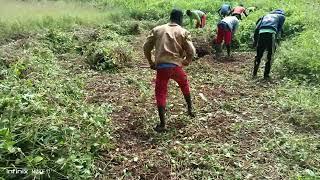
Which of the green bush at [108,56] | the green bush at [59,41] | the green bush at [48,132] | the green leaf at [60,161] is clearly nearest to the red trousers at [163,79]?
the green bush at [48,132]

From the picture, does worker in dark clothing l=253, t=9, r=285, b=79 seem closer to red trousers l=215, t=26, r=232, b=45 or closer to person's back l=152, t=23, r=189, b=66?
red trousers l=215, t=26, r=232, b=45

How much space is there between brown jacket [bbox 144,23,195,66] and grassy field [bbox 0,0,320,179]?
1.00 meters

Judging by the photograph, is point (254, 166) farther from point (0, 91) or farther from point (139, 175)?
point (0, 91)

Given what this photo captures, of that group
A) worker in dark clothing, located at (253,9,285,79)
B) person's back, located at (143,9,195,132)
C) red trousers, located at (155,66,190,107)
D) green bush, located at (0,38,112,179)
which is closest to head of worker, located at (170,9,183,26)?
person's back, located at (143,9,195,132)

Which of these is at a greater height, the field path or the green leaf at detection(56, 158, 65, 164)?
the green leaf at detection(56, 158, 65, 164)

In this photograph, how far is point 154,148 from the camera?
526cm

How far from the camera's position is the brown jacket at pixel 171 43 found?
18.1 ft

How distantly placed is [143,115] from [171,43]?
1.30 m

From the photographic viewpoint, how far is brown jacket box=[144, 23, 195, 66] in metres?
5.52

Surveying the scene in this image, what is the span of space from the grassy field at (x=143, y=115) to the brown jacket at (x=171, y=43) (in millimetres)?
1000

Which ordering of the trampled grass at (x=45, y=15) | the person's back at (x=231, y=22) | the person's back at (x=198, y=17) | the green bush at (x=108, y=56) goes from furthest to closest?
1. the person's back at (x=198, y=17)
2. the trampled grass at (x=45, y=15)
3. the person's back at (x=231, y=22)
4. the green bush at (x=108, y=56)

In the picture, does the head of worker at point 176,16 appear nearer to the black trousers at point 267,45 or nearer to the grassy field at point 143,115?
the grassy field at point 143,115

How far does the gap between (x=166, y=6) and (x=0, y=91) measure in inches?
520

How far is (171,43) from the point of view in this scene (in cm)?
557
